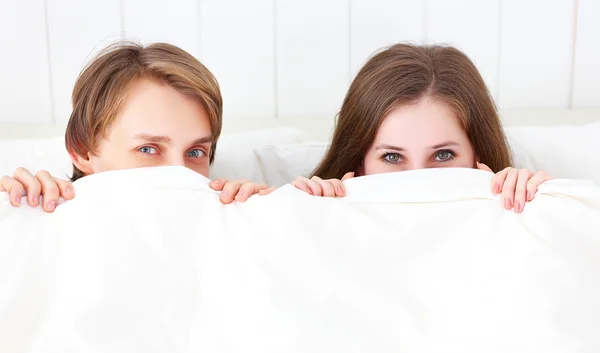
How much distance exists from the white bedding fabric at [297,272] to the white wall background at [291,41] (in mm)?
975

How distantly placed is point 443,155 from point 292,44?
2.34 ft

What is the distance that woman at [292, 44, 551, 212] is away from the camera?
49.0 inches

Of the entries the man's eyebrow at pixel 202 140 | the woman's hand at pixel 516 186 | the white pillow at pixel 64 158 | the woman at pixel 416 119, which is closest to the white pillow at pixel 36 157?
the white pillow at pixel 64 158

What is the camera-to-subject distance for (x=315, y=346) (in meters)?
0.77

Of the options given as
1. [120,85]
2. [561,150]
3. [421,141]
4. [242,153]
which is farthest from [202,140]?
[561,150]

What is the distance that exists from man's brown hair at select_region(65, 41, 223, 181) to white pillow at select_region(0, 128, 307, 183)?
0.16 metres

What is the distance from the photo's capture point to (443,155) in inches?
49.5

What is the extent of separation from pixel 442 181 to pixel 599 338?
0.92 ft

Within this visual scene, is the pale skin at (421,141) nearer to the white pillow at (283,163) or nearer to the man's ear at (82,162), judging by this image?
the white pillow at (283,163)

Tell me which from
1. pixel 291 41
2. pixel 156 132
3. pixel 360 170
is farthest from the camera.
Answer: pixel 291 41

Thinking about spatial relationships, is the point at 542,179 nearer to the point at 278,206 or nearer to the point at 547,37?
the point at 278,206

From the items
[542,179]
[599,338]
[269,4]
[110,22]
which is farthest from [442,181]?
[110,22]

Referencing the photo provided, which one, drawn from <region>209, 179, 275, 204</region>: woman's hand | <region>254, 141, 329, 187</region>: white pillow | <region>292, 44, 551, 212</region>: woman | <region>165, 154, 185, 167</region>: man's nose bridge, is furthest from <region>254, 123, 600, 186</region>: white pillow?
<region>209, 179, 275, 204</region>: woman's hand

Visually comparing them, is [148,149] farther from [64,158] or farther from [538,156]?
[538,156]
